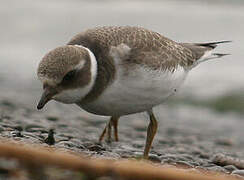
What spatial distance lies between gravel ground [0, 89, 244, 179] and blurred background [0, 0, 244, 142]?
0.65 feet

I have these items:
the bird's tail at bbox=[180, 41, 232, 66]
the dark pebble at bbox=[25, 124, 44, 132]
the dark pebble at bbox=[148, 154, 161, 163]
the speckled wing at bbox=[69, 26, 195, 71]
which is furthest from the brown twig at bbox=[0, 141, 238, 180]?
the bird's tail at bbox=[180, 41, 232, 66]

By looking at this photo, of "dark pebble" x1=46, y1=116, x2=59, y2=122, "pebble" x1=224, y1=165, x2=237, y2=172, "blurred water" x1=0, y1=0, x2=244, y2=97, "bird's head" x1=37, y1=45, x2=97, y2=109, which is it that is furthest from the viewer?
"blurred water" x1=0, y1=0, x2=244, y2=97

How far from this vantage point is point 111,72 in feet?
16.8

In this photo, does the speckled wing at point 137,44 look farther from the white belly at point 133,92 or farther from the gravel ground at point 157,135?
the gravel ground at point 157,135

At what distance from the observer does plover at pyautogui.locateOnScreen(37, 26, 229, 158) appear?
488 cm

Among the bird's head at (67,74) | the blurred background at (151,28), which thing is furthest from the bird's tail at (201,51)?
the blurred background at (151,28)

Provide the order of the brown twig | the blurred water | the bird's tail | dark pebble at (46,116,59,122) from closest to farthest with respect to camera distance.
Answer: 1. the brown twig
2. the bird's tail
3. dark pebble at (46,116,59,122)
4. the blurred water

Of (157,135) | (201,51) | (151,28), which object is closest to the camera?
(201,51)

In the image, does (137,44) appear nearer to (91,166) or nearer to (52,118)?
(91,166)

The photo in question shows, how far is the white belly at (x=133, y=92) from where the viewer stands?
512cm

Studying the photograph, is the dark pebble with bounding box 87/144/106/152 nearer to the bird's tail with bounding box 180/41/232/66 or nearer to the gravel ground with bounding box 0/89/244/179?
the gravel ground with bounding box 0/89/244/179

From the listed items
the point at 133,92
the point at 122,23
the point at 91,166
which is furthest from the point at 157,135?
the point at 122,23

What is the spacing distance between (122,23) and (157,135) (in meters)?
9.01

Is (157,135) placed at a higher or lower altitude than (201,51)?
lower
